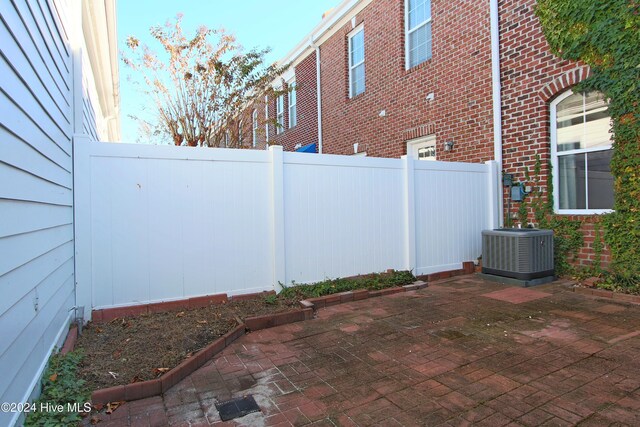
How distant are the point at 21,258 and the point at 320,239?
355 cm

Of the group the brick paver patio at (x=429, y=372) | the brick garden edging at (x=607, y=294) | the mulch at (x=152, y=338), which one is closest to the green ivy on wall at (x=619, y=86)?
the brick garden edging at (x=607, y=294)

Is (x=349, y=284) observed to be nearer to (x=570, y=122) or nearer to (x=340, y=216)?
(x=340, y=216)

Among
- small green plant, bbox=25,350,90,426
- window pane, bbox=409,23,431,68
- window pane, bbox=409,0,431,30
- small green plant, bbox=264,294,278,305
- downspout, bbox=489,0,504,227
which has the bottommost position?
small green plant, bbox=25,350,90,426

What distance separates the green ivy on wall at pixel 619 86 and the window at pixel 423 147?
314cm

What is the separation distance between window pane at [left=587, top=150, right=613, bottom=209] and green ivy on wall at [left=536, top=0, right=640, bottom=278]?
0.77 feet

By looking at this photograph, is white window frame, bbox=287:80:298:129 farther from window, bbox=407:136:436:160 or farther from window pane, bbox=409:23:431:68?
window, bbox=407:136:436:160

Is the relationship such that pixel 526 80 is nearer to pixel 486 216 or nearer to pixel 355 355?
pixel 486 216

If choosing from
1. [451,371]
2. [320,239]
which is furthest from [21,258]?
[320,239]

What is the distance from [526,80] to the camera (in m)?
6.20

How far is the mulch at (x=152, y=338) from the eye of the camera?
9.07ft

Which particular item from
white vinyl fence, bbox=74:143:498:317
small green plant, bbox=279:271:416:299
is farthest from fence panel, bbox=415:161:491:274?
small green plant, bbox=279:271:416:299

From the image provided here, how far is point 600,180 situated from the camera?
5.52 metres

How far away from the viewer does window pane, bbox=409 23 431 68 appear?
27.1 ft

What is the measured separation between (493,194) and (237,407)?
5860 millimetres
